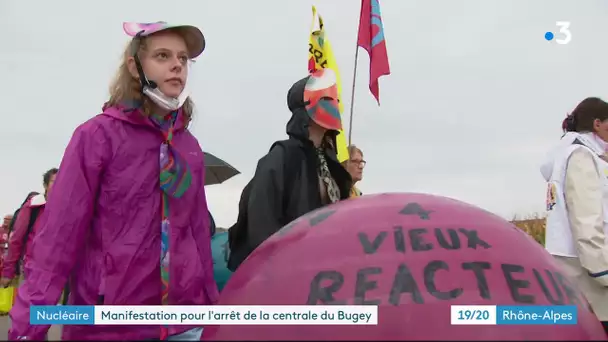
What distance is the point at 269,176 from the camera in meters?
3.27

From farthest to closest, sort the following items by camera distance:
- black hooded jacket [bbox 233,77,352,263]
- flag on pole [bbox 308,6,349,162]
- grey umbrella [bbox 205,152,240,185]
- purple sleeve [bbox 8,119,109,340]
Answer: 1. grey umbrella [bbox 205,152,240,185]
2. flag on pole [bbox 308,6,349,162]
3. black hooded jacket [bbox 233,77,352,263]
4. purple sleeve [bbox 8,119,109,340]

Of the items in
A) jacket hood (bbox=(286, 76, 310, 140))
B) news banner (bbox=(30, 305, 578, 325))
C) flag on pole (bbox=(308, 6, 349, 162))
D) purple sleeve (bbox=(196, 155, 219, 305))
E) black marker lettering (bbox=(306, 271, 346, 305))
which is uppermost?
flag on pole (bbox=(308, 6, 349, 162))

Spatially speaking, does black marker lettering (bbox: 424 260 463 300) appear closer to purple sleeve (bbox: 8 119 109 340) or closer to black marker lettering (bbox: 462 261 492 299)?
black marker lettering (bbox: 462 261 492 299)

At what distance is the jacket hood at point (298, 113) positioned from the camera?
3627 mm

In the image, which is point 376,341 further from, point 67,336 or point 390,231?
point 67,336

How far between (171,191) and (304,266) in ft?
3.24

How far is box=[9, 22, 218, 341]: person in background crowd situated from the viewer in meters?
2.56

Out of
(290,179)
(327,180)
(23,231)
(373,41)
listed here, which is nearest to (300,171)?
(290,179)

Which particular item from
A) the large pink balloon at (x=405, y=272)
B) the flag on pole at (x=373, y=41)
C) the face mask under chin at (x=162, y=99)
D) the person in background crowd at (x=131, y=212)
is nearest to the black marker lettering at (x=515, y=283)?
the large pink balloon at (x=405, y=272)

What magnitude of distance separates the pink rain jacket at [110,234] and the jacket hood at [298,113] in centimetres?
95

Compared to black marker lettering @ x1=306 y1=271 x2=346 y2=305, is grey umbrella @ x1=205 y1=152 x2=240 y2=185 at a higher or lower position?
higher

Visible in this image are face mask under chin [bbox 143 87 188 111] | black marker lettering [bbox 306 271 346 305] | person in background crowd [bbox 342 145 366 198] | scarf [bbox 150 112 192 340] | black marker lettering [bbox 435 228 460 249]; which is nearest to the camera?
black marker lettering [bbox 306 271 346 305]

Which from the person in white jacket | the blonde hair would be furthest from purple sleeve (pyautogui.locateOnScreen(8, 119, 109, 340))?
the person in white jacket

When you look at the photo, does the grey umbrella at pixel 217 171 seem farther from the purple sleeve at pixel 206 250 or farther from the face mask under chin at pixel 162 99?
the face mask under chin at pixel 162 99
